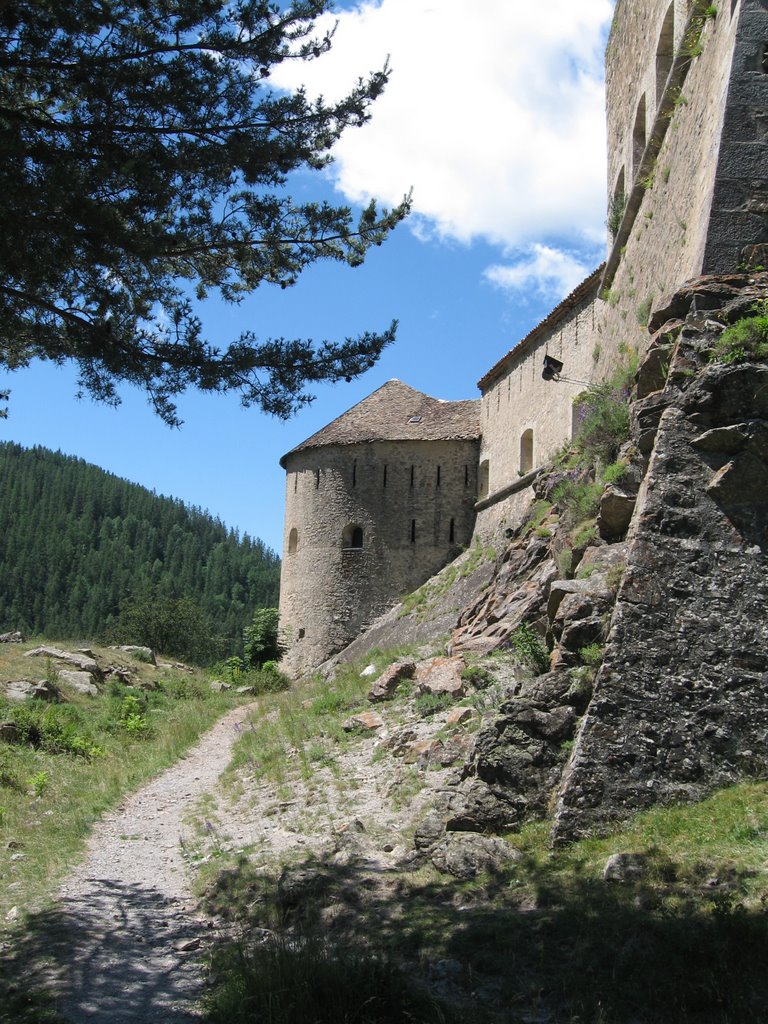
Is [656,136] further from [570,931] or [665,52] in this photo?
[570,931]

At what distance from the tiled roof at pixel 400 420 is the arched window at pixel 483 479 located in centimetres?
101

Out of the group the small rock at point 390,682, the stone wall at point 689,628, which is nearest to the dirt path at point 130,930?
the stone wall at point 689,628

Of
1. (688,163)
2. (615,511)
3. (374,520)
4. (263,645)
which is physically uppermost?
(688,163)

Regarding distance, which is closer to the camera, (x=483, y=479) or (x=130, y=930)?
(x=130, y=930)

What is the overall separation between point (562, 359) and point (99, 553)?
95.9m

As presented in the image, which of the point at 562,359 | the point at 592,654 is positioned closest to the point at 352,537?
the point at 562,359

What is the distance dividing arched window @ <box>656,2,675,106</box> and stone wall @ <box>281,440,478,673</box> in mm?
14991

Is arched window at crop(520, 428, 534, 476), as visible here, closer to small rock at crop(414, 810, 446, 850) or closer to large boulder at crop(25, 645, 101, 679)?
large boulder at crop(25, 645, 101, 679)

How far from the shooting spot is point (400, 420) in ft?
88.4

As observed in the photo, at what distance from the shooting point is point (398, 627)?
69.7ft

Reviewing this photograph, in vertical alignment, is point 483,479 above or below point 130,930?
above

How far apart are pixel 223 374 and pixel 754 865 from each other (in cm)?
563

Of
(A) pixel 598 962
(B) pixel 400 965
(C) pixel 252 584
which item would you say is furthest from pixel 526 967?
(C) pixel 252 584

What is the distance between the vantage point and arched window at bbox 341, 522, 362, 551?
26.1 meters
